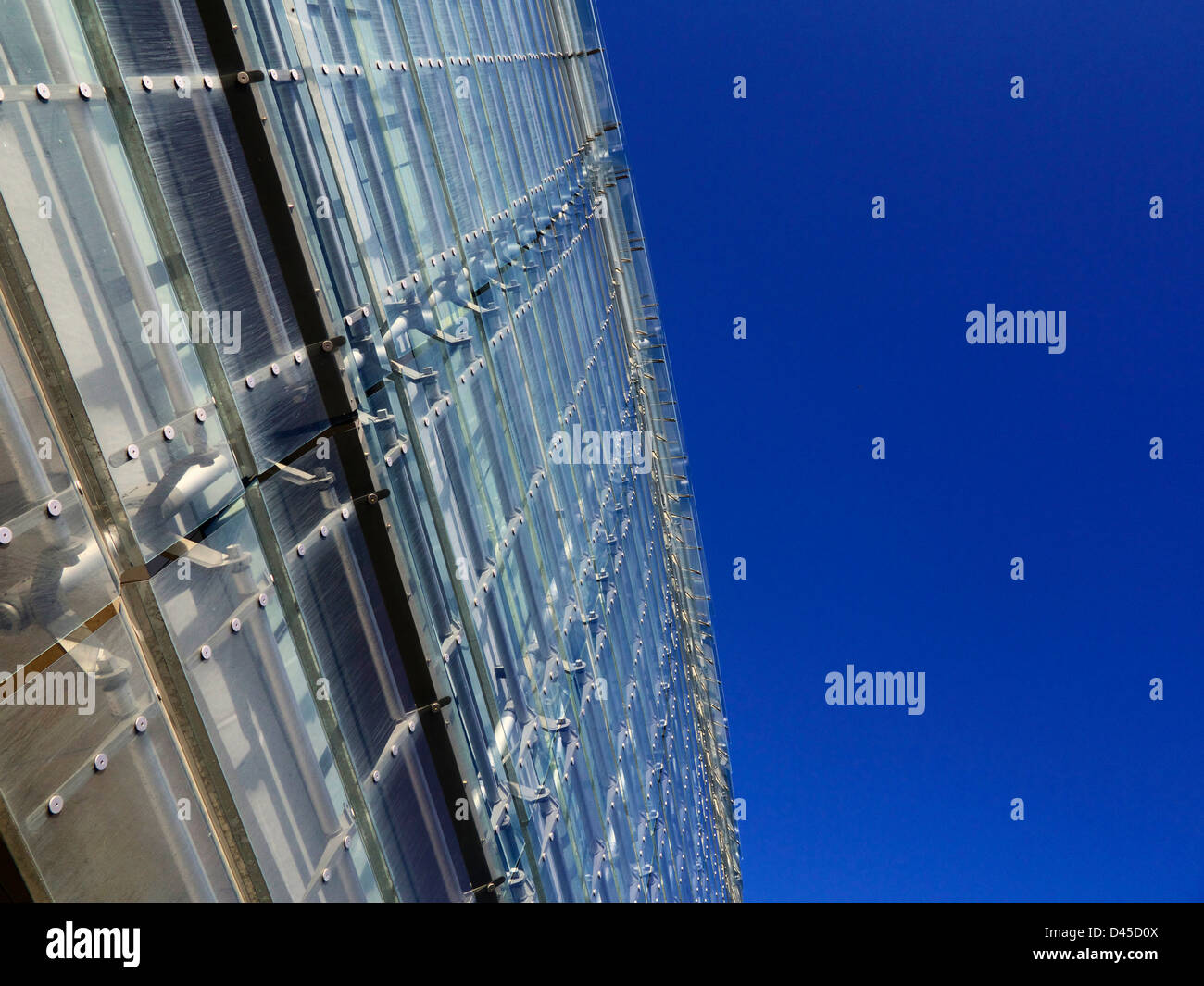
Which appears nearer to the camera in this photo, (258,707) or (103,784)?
(103,784)

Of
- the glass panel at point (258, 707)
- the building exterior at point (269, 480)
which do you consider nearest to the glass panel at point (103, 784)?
the building exterior at point (269, 480)

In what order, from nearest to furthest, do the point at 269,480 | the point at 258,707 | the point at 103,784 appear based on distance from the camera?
the point at 103,784 < the point at 258,707 < the point at 269,480

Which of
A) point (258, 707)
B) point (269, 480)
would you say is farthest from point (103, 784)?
point (269, 480)

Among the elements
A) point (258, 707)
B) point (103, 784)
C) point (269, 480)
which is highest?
point (269, 480)

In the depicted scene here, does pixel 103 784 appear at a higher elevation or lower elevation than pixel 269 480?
lower

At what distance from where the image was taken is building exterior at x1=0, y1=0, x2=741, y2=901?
362 cm

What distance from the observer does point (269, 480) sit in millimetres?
5047

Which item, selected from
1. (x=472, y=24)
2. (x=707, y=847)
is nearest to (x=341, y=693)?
(x=472, y=24)

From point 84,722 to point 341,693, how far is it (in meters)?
1.96

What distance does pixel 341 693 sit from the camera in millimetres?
5430

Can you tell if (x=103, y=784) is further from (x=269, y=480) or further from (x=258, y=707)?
(x=269, y=480)

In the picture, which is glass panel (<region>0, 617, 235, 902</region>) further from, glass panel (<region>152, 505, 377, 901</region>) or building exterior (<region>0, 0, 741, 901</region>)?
glass panel (<region>152, 505, 377, 901</region>)

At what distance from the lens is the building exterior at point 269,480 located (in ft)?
11.9
